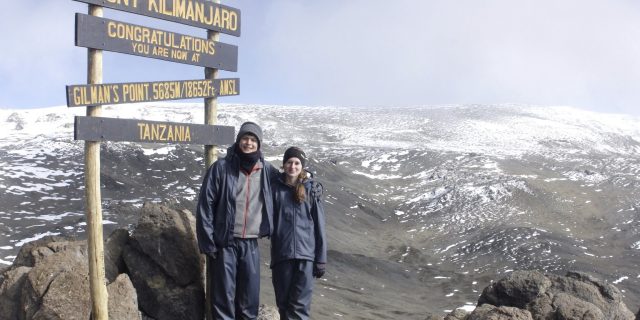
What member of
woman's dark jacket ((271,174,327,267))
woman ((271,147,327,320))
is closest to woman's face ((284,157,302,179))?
woman ((271,147,327,320))

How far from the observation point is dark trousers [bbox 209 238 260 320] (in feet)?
27.2

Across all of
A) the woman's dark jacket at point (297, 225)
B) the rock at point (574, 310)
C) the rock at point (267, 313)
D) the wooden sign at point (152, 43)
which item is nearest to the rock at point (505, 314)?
the rock at point (574, 310)

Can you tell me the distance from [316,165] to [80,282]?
54535mm

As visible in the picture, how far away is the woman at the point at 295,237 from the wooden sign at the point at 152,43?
225 cm

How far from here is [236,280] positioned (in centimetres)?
853

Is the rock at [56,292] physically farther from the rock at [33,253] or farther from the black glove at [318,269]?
the black glove at [318,269]

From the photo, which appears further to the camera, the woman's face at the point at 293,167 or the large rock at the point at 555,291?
the large rock at the point at 555,291

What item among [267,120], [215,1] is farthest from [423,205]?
[267,120]

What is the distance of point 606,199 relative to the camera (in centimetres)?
5722

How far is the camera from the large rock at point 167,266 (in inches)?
394

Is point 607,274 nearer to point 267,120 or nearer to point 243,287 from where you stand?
point 243,287

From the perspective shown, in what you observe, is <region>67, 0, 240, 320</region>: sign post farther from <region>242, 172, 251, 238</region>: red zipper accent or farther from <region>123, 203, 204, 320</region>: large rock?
<region>242, 172, 251, 238</region>: red zipper accent

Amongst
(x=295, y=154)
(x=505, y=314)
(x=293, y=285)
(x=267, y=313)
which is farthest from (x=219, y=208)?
(x=505, y=314)

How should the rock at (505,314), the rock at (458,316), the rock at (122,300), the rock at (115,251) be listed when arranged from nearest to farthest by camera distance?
the rock at (122,300), the rock at (505,314), the rock at (115,251), the rock at (458,316)
